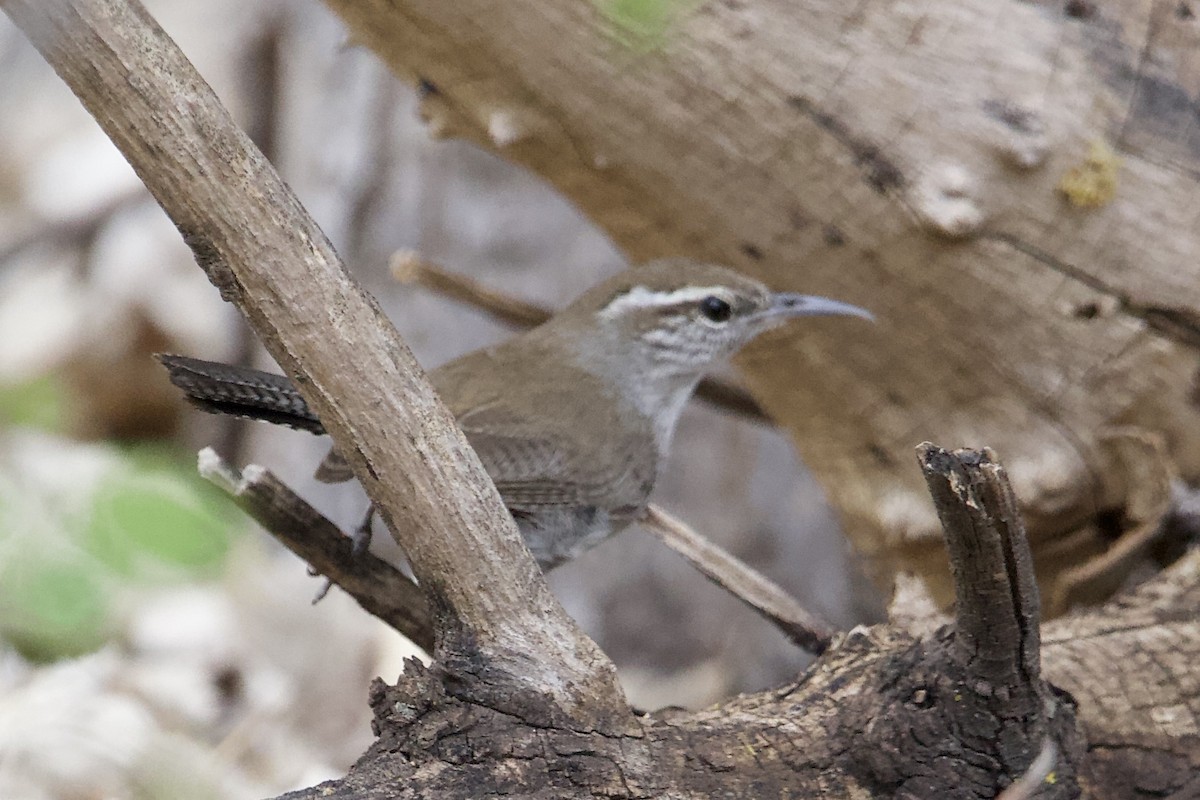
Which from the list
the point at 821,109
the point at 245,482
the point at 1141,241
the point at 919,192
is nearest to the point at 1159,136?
the point at 1141,241

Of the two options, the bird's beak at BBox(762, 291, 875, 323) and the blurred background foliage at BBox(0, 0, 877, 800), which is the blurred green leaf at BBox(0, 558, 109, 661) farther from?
the bird's beak at BBox(762, 291, 875, 323)

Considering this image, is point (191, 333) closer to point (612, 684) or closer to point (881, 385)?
point (881, 385)

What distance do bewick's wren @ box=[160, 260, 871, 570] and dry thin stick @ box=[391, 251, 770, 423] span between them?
0.49m

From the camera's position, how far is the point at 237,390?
5.84ft

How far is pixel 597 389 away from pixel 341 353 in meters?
1.22

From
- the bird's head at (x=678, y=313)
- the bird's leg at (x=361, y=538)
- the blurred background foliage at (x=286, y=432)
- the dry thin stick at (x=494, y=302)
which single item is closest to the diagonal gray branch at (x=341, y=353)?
the bird's leg at (x=361, y=538)

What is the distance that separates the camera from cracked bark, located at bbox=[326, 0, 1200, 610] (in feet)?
8.82

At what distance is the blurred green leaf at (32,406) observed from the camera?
1.02 m

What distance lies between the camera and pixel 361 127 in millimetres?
4984

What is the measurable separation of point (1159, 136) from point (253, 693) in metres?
2.96

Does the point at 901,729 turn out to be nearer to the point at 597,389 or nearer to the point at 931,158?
the point at 597,389

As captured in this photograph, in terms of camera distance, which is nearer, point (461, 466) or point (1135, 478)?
point (461, 466)

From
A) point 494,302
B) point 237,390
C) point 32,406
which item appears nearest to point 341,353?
point 237,390

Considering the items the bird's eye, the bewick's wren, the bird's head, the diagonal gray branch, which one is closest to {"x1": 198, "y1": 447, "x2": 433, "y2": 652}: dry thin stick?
the bewick's wren
